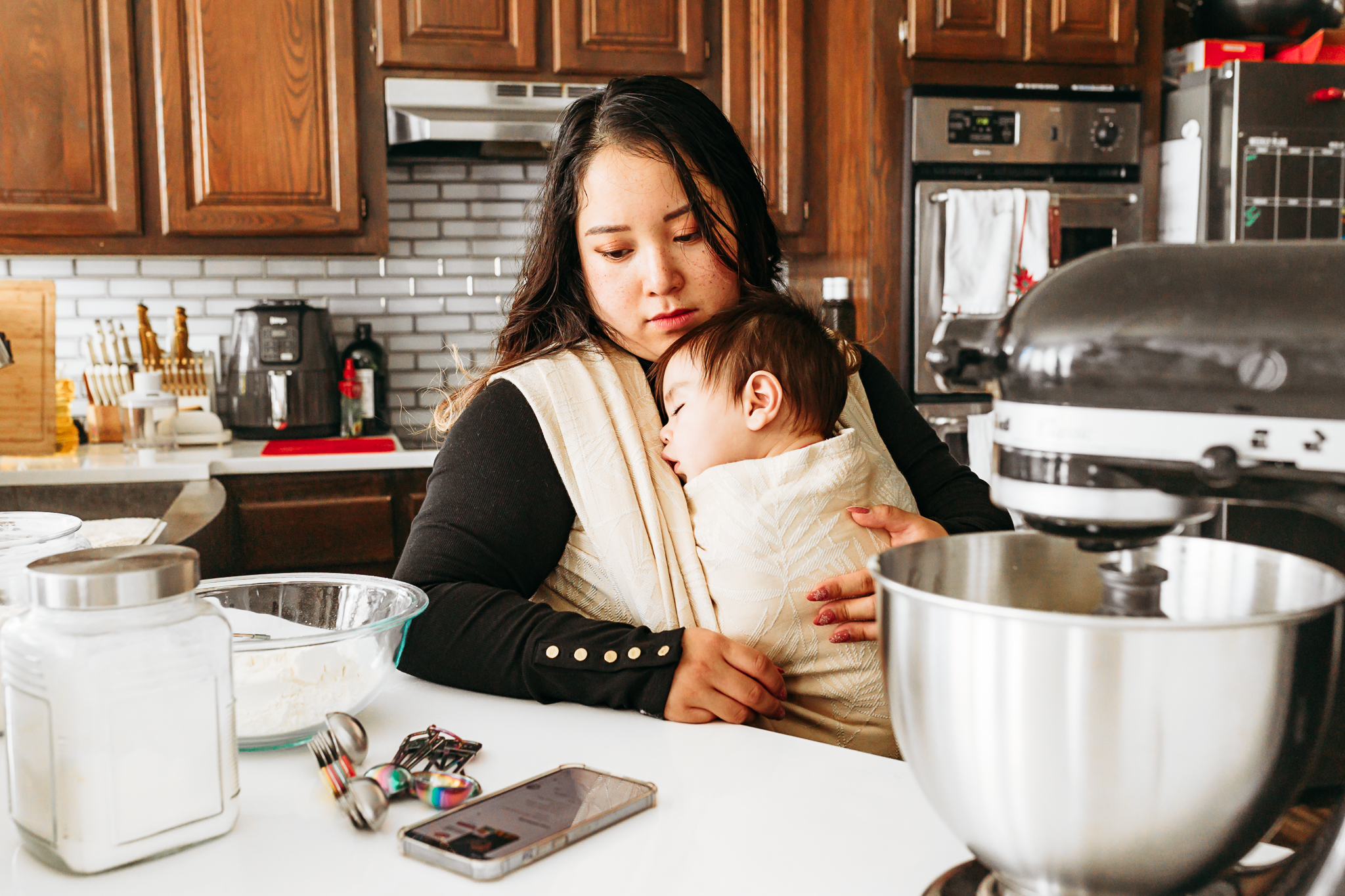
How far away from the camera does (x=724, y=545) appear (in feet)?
3.78

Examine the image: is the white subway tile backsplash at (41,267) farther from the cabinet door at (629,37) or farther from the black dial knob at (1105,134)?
the black dial knob at (1105,134)

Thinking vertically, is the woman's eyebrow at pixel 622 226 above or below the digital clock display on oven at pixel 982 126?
below

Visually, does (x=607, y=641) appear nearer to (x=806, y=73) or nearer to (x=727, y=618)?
(x=727, y=618)

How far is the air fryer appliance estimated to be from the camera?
9.89 feet

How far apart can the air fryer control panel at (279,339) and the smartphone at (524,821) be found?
8.33 ft

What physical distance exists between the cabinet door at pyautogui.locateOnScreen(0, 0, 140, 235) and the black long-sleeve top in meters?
2.08

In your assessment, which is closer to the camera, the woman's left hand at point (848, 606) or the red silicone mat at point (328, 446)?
the woman's left hand at point (848, 606)

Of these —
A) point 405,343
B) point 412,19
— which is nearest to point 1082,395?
point 412,19

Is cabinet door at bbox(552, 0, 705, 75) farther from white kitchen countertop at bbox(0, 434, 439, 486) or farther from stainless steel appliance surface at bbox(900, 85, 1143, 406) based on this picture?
white kitchen countertop at bbox(0, 434, 439, 486)

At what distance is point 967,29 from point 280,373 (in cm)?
212

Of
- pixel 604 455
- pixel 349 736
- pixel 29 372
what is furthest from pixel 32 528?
pixel 29 372

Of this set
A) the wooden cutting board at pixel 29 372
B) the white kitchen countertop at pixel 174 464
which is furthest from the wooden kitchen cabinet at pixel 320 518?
the wooden cutting board at pixel 29 372

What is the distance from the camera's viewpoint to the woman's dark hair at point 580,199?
1367mm

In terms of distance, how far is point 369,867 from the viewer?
639 mm
